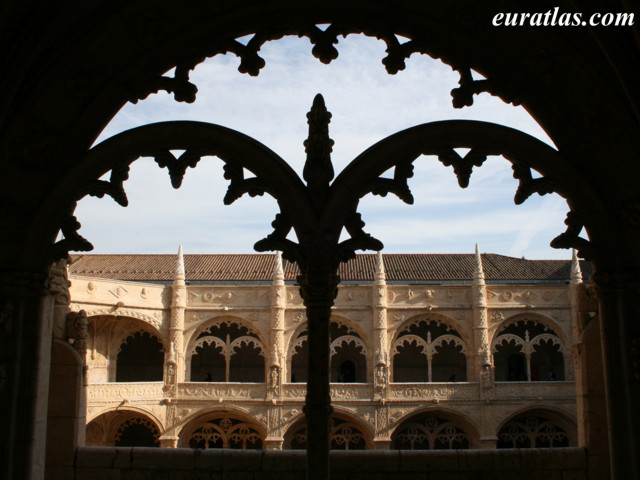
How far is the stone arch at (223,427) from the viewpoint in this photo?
21.4 metres

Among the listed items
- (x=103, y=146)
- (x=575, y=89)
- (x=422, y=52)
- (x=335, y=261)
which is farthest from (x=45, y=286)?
(x=575, y=89)

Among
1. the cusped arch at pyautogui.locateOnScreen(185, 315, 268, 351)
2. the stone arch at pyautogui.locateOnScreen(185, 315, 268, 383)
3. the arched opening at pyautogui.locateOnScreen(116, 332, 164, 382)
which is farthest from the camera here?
the stone arch at pyautogui.locateOnScreen(185, 315, 268, 383)

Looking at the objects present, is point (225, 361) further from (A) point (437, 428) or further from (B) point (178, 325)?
(A) point (437, 428)

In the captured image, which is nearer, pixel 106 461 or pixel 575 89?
pixel 575 89

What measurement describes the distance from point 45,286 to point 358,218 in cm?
157

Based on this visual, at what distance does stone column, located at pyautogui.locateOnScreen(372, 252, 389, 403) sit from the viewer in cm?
2120

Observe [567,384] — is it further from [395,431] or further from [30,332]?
[30,332]

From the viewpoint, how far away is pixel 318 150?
316 centimetres

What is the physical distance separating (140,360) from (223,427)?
638 centimetres

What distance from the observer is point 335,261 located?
3.03 meters

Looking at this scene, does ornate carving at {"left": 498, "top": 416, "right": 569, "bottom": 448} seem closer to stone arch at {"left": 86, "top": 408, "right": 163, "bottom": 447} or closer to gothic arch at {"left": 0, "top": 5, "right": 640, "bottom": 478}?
stone arch at {"left": 86, "top": 408, "right": 163, "bottom": 447}

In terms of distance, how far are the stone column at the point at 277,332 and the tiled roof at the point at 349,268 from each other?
4.16m

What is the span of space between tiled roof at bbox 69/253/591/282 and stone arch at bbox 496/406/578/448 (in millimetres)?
6641

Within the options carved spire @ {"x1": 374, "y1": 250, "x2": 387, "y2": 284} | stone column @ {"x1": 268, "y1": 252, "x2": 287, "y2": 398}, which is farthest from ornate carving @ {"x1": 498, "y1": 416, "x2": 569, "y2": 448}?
stone column @ {"x1": 268, "y1": 252, "x2": 287, "y2": 398}
